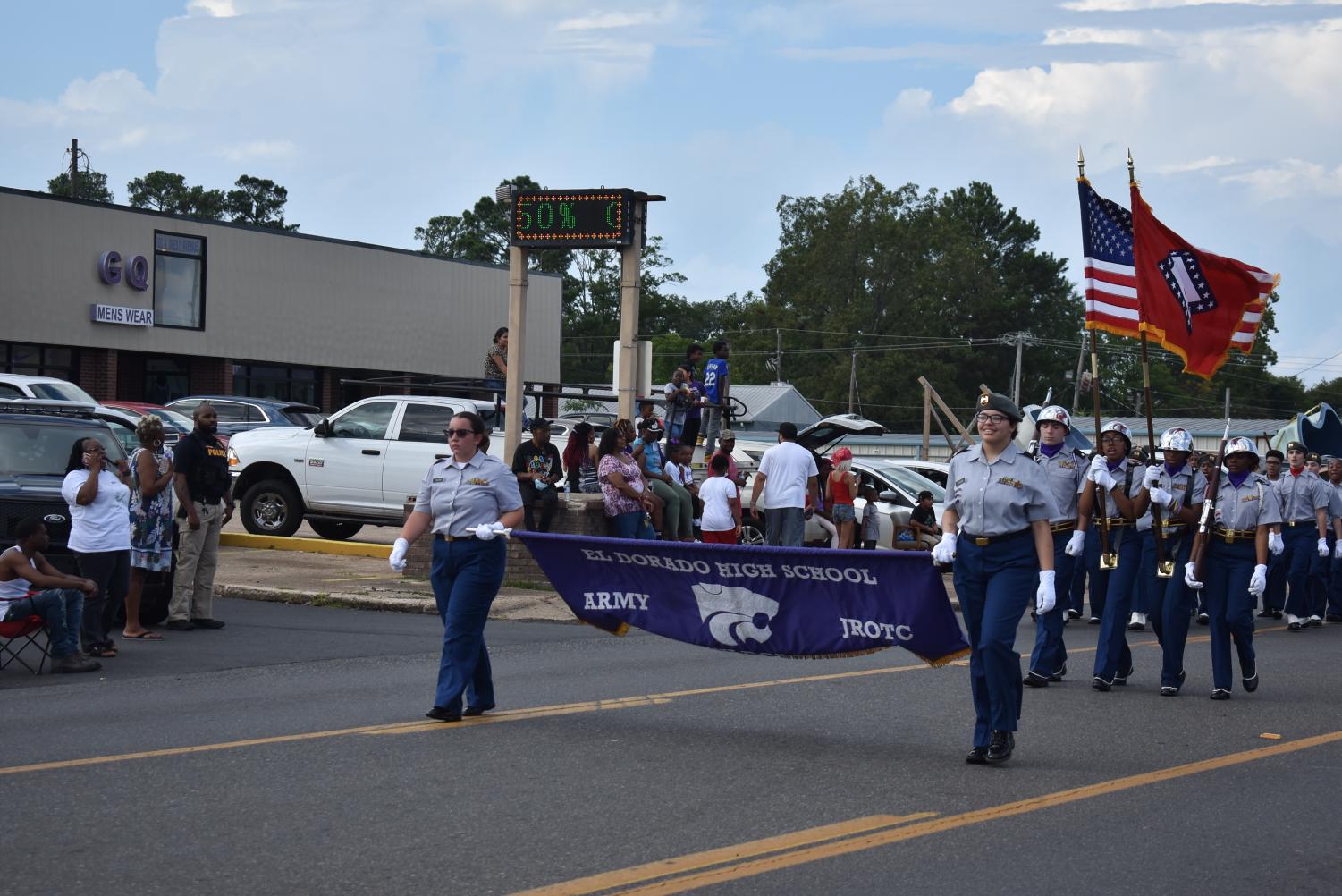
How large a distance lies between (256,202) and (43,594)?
9900cm

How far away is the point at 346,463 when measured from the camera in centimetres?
2080

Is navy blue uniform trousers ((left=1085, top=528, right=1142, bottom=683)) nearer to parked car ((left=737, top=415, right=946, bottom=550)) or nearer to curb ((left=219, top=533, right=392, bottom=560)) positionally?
parked car ((left=737, top=415, right=946, bottom=550))

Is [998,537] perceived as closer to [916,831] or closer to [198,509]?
[916,831]

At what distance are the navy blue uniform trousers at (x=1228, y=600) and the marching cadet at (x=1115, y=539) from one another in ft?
1.84

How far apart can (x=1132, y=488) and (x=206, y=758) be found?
280 inches

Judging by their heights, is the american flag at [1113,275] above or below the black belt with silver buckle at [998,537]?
above

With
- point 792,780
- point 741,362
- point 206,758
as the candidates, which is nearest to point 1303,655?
point 792,780

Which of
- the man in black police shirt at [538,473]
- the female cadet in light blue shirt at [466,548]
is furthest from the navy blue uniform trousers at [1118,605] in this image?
the man in black police shirt at [538,473]

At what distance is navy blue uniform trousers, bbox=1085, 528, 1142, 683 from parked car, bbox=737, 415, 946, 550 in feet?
32.4

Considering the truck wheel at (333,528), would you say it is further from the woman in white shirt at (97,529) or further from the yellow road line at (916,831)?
the yellow road line at (916,831)

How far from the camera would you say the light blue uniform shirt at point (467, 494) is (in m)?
9.49

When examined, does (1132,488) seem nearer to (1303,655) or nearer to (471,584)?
(1303,655)

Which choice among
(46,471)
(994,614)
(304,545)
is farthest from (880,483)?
(994,614)

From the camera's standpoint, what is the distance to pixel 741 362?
89250 millimetres
